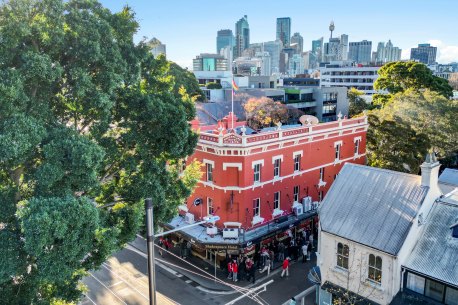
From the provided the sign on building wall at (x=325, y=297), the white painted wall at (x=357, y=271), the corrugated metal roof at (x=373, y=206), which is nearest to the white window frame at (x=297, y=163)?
the corrugated metal roof at (x=373, y=206)

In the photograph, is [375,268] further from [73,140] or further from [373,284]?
[73,140]

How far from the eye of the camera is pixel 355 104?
261 ft

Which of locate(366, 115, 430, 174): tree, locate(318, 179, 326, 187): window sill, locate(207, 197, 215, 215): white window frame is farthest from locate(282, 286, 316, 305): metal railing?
locate(366, 115, 430, 174): tree

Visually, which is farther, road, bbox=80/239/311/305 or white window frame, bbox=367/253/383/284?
road, bbox=80/239/311/305

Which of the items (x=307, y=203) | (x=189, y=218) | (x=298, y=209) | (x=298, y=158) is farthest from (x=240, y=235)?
(x=298, y=158)

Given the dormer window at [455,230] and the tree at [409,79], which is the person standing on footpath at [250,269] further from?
the tree at [409,79]

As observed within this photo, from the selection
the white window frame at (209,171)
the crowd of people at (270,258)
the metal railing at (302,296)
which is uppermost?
the white window frame at (209,171)

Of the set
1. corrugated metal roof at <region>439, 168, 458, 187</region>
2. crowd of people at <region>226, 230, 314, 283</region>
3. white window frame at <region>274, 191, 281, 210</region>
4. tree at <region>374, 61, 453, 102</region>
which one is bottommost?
crowd of people at <region>226, 230, 314, 283</region>

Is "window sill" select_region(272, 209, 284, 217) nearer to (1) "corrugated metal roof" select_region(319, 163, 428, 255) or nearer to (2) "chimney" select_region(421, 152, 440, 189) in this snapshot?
(1) "corrugated metal roof" select_region(319, 163, 428, 255)

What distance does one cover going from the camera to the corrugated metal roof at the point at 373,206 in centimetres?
1877

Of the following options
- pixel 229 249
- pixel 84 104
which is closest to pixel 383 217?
pixel 229 249

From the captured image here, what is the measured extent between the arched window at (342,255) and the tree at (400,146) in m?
15.5

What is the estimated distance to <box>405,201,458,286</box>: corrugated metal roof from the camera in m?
17.2

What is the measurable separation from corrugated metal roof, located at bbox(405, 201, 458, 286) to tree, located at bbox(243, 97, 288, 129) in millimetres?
37134
